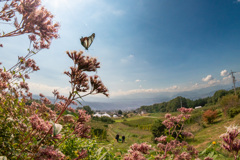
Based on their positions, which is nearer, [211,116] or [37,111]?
[37,111]

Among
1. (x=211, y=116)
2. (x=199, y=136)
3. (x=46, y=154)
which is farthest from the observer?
(x=211, y=116)

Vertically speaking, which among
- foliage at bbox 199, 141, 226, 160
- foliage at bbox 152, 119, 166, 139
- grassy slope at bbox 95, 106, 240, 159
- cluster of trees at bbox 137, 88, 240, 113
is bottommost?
cluster of trees at bbox 137, 88, 240, 113

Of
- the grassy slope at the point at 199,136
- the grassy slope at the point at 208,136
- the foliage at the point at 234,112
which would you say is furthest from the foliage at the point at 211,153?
the foliage at the point at 234,112

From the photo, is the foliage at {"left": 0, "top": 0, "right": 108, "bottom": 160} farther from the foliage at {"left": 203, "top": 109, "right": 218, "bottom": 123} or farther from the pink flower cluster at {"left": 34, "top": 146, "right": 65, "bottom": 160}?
the foliage at {"left": 203, "top": 109, "right": 218, "bottom": 123}

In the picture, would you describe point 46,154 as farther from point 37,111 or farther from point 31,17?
point 31,17

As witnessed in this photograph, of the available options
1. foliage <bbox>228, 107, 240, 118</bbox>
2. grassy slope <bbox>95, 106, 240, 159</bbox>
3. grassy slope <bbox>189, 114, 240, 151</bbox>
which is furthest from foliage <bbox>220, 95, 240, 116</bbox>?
grassy slope <bbox>189, 114, 240, 151</bbox>

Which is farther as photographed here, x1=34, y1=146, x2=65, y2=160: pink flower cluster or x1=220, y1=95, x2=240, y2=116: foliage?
x1=220, y1=95, x2=240, y2=116: foliage

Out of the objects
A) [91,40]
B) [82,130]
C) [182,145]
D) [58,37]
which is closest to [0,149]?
[82,130]

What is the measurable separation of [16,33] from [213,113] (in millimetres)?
42143

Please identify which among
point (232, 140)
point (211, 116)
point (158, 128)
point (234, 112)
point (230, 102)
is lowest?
point (211, 116)

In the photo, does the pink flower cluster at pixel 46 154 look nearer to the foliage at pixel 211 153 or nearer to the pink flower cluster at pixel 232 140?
the pink flower cluster at pixel 232 140

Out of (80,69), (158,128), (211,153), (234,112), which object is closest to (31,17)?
(80,69)

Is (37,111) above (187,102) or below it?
above

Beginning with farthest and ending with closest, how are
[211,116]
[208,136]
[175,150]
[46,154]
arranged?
[211,116], [208,136], [175,150], [46,154]
